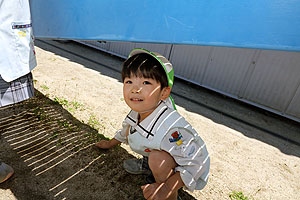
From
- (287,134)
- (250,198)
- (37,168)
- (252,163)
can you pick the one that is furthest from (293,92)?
(37,168)

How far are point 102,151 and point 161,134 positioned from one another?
1.26 meters

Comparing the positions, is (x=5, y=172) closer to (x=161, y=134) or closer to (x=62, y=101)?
(x=161, y=134)

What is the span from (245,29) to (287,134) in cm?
414

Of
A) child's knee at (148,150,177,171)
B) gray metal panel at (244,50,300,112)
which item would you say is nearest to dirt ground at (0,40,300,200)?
gray metal panel at (244,50,300,112)

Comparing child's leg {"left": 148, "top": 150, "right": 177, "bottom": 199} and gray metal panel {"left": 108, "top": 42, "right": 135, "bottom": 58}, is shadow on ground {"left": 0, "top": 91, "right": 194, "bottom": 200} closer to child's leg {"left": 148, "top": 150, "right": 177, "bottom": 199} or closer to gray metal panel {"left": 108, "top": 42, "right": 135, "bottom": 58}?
child's leg {"left": 148, "top": 150, "right": 177, "bottom": 199}

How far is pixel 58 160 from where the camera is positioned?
92.6 inches

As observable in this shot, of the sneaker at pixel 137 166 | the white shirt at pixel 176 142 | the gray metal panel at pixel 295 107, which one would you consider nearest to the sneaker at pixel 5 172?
the sneaker at pixel 137 166

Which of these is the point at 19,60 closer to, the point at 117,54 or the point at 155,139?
the point at 155,139

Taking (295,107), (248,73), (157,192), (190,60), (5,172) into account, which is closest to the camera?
(157,192)

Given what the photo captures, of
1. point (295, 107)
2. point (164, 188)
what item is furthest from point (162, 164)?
point (295, 107)

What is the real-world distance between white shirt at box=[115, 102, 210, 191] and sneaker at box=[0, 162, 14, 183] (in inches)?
54.6

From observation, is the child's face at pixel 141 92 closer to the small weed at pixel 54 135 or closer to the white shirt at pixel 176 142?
the white shirt at pixel 176 142

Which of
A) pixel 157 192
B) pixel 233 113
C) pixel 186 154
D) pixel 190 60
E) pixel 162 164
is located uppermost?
pixel 186 154

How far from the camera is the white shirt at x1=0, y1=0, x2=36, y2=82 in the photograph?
5.03ft
